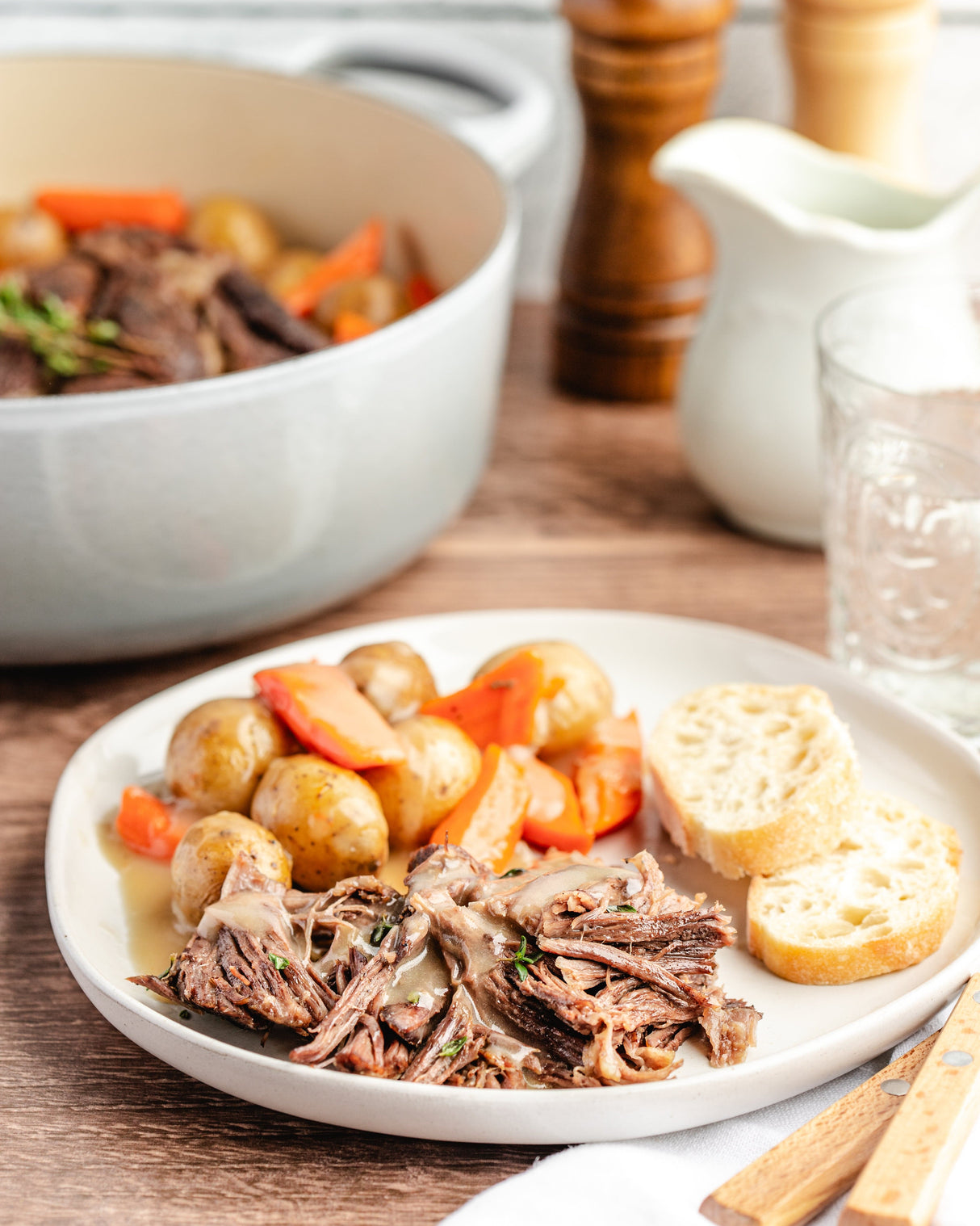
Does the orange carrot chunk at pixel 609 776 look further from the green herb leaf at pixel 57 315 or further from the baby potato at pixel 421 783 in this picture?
the green herb leaf at pixel 57 315

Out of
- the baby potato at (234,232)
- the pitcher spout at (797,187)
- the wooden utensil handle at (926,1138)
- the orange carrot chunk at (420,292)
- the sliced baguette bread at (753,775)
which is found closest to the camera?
the wooden utensil handle at (926,1138)

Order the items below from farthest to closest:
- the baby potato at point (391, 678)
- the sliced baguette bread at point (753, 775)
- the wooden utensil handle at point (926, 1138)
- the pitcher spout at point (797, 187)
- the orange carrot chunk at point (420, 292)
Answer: the orange carrot chunk at point (420, 292) → the pitcher spout at point (797, 187) → the baby potato at point (391, 678) → the sliced baguette bread at point (753, 775) → the wooden utensil handle at point (926, 1138)

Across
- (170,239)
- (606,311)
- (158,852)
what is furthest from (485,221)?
(158,852)

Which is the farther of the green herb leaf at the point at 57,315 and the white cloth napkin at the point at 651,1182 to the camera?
the green herb leaf at the point at 57,315

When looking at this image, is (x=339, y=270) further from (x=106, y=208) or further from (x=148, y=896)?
(x=148, y=896)

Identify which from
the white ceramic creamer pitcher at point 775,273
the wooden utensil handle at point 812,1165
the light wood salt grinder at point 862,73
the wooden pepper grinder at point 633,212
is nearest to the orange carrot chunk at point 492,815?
the wooden utensil handle at point 812,1165
